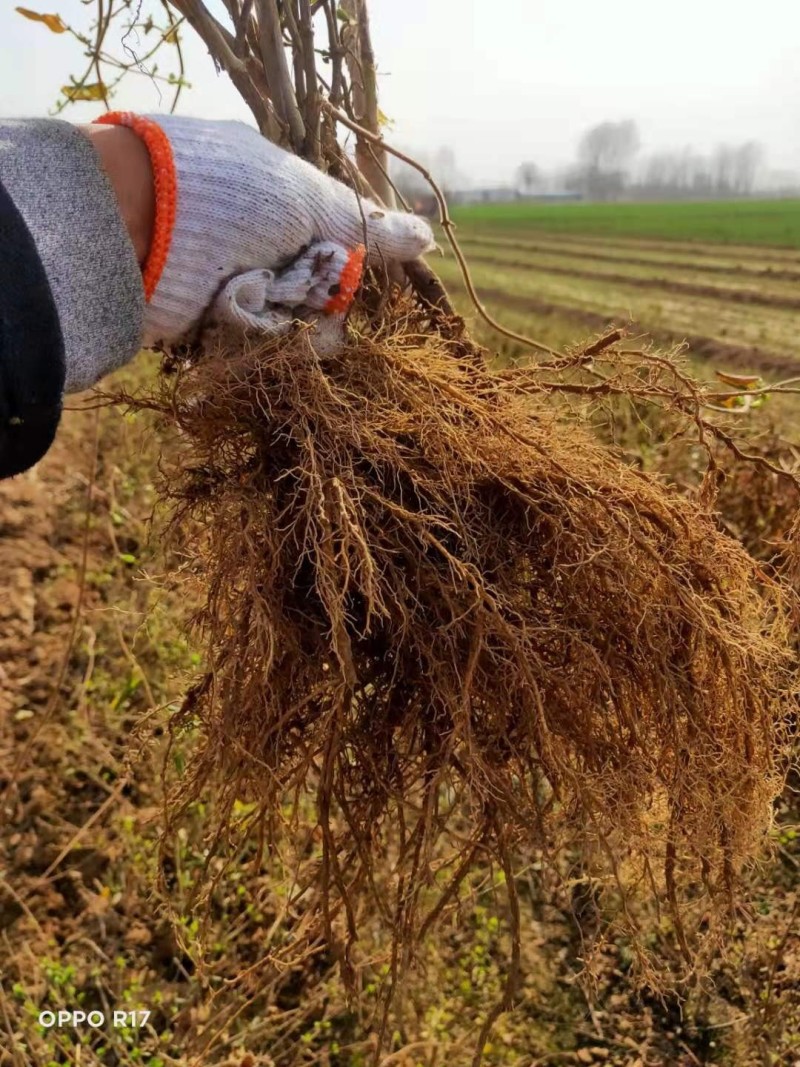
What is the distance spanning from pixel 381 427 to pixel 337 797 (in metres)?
0.42

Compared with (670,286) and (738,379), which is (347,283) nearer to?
(738,379)

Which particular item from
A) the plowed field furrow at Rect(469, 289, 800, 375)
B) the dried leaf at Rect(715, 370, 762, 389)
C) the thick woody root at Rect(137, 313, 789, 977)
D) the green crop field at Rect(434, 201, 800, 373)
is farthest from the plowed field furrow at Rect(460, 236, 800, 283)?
the thick woody root at Rect(137, 313, 789, 977)

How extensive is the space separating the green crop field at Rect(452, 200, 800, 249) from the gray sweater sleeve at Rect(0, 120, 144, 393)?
1.89m

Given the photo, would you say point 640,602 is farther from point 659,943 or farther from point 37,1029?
point 37,1029

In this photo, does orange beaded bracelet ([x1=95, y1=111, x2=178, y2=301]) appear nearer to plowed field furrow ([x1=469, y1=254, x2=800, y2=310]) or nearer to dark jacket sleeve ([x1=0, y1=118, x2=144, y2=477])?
dark jacket sleeve ([x1=0, y1=118, x2=144, y2=477])

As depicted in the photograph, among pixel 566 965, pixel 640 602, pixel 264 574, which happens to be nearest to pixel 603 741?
pixel 640 602

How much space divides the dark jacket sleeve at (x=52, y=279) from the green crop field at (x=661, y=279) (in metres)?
0.48

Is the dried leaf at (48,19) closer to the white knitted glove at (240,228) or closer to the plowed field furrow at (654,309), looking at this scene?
the white knitted glove at (240,228)

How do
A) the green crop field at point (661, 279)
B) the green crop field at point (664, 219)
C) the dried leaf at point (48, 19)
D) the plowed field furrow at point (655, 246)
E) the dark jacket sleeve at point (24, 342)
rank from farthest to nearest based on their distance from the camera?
the green crop field at point (664, 219) < the plowed field furrow at point (655, 246) < the green crop field at point (661, 279) < the dried leaf at point (48, 19) < the dark jacket sleeve at point (24, 342)

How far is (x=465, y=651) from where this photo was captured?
31.9 inches

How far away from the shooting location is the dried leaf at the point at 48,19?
40.1 inches

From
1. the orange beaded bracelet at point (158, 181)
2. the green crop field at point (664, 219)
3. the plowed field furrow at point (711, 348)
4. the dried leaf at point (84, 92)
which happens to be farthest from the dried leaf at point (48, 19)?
the green crop field at point (664, 219)

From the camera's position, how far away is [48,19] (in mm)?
1040

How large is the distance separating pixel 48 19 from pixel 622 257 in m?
8.29
